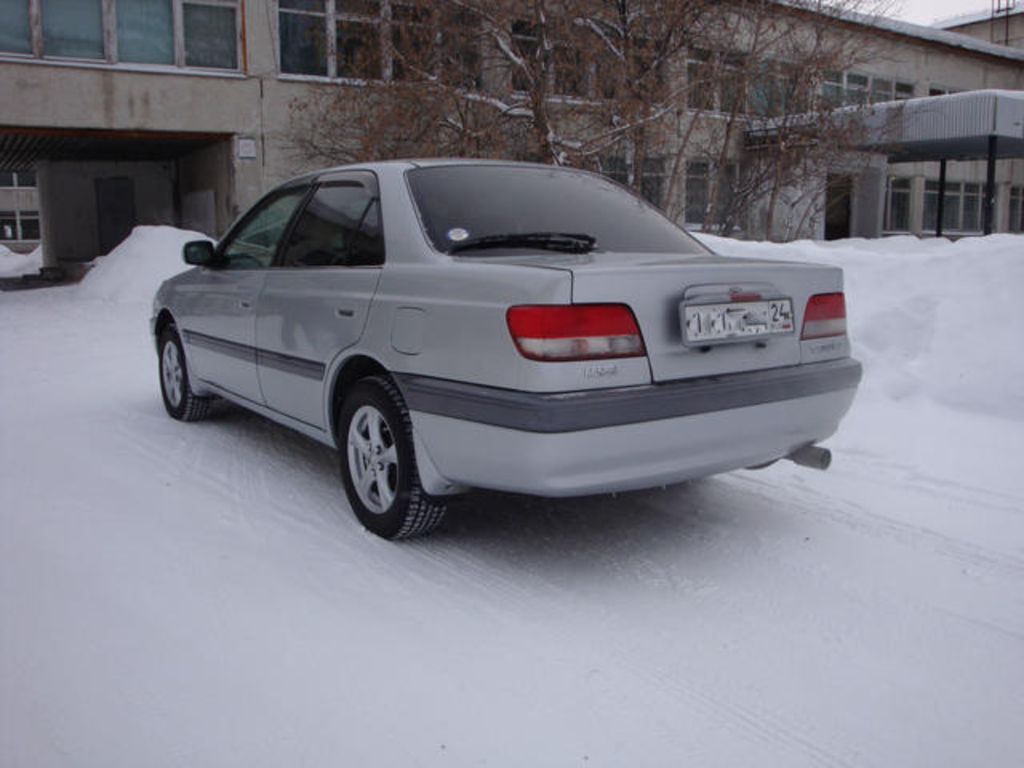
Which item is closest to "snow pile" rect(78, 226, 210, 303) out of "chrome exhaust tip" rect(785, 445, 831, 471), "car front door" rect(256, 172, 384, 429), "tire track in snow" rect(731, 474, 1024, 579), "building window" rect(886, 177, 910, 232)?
"car front door" rect(256, 172, 384, 429)

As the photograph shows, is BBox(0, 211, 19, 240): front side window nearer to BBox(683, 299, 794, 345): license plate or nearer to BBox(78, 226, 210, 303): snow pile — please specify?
BBox(78, 226, 210, 303): snow pile

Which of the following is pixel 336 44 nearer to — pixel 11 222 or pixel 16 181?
pixel 16 181

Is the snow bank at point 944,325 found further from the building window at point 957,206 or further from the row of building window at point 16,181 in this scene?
the row of building window at point 16,181

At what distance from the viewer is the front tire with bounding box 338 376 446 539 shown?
Answer: 3404 mm

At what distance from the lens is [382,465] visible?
11.7 ft

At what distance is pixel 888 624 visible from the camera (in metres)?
2.87

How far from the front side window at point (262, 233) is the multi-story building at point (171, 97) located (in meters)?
9.99

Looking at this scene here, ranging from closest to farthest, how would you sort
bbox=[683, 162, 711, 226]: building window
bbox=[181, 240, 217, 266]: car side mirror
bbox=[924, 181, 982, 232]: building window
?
bbox=[181, 240, 217, 266]: car side mirror < bbox=[683, 162, 711, 226]: building window < bbox=[924, 181, 982, 232]: building window

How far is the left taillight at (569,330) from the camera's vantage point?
287 centimetres

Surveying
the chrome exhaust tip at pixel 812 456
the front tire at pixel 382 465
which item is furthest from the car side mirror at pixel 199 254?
the chrome exhaust tip at pixel 812 456

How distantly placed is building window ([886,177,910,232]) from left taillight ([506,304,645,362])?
31.6 meters

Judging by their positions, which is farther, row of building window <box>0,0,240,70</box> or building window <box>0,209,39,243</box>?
building window <box>0,209,39,243</box>

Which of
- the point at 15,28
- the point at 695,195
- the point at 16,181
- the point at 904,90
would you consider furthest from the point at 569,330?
the point at 16,181

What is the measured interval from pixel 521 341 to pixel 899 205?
107ft
